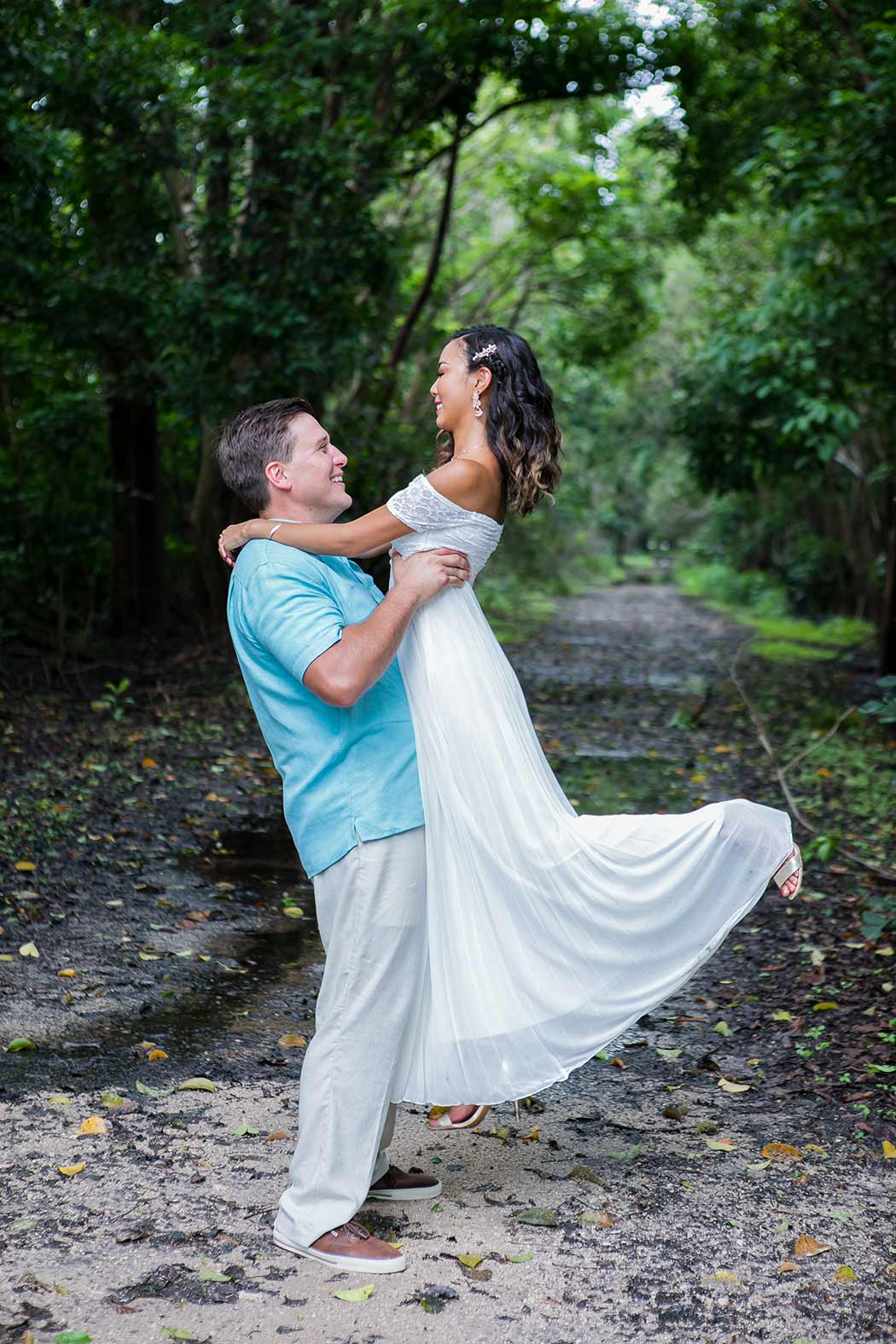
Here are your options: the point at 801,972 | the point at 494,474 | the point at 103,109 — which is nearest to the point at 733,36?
the point at 103,109

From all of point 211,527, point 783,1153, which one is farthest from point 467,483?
point 211,527

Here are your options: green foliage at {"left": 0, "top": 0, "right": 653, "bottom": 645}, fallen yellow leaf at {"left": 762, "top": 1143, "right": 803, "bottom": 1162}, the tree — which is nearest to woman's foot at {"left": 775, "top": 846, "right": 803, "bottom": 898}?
fallen yellow leaf at {"left": 762, "top": 1143, "right": 803, "bottom": 1162}

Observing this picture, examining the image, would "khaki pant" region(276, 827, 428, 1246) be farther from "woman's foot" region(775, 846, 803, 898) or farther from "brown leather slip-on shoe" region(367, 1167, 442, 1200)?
"woman's foot" region(775, 846, 803, 898)

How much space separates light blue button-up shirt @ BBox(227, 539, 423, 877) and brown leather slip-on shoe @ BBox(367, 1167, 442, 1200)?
98 centimetres

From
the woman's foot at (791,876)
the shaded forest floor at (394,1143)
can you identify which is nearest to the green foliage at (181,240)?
the shaded forest floor at (394,1143)

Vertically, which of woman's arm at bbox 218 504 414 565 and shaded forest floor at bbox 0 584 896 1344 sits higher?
woman's arm at bbox 218 504 414 565

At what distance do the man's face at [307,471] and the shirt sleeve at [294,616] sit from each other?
0.69ft

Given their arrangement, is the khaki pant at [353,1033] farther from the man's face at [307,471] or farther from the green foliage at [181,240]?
the green foliage at [181,240]

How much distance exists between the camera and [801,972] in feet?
19.9

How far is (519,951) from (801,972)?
3.08 meters

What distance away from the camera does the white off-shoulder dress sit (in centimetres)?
337

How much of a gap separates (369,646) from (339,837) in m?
0.50

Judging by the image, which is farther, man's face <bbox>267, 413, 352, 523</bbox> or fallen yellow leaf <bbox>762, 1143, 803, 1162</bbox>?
fallen yellow leaf <bbox>762, 1143, 803, 1162</bbox>

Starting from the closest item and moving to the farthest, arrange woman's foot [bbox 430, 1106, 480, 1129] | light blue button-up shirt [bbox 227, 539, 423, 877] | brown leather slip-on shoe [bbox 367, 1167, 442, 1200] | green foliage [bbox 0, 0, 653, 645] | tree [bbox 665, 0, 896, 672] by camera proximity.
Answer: light blue button-up shirt [bbox 227, 539, 423, 877] → brown leather slip-on shoe [bbox 367, 1167, 442, 1200] → woman's foot [bbox 430, 1106, 480, 1129] → green foliage [bbox 0, 0, 653, 645] → tree [bbox 665, 0, 896, 672]
